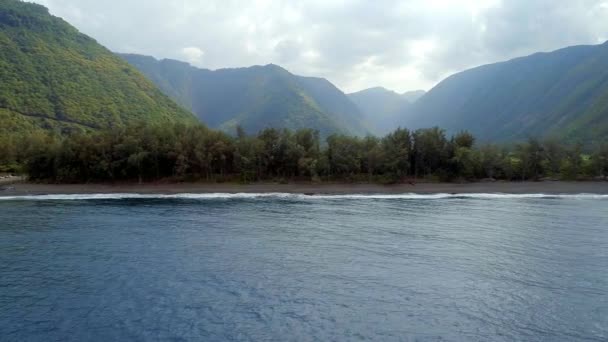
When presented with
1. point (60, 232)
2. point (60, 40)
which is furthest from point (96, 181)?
point (60, 40)

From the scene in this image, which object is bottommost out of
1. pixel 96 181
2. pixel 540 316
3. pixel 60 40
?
pixel 540 316

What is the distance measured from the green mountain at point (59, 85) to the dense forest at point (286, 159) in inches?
2145

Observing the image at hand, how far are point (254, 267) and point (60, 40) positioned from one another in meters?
202

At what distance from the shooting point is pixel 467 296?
2555 centimetres

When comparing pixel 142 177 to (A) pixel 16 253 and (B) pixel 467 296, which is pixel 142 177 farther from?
(B) pixel 467 296

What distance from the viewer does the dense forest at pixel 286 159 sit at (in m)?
93.8

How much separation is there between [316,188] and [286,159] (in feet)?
37.2

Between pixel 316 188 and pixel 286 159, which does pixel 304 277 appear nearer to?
pixel 316 188

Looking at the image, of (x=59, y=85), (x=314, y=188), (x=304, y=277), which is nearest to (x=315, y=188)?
(x=314, y=188)

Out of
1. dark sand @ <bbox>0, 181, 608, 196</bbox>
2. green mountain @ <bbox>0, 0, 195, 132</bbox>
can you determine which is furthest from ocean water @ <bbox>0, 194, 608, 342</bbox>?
green mountain @ <bbox>0, 0, 195, 132</bbox>

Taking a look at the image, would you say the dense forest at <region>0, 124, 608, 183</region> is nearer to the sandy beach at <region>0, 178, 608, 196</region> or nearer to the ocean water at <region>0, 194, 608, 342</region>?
the sandy beach at <region>0, 178, 608, 196</region>

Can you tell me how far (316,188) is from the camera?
3563 inches

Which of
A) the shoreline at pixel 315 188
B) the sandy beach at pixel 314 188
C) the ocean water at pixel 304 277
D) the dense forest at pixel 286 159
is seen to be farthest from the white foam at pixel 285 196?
the ocean water at pixel 304 277

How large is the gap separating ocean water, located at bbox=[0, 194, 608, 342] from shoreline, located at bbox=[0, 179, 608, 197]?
30.1 m
